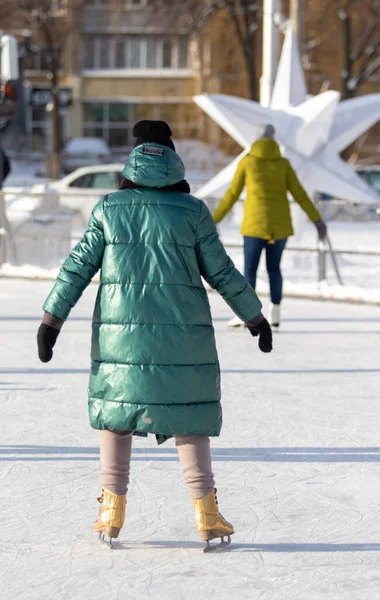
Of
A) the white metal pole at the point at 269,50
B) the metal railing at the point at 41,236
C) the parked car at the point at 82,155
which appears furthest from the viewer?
the parked car at the point at 82,155

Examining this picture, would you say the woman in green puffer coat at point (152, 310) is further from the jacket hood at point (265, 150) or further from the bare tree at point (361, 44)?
the bare tree at point (361, 44)

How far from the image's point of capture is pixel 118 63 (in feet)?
195

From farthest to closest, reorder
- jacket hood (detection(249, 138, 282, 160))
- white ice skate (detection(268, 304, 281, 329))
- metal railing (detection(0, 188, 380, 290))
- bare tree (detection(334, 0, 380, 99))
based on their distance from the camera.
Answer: bare tree (detection(334, 0, 380, 99)) → metal railing (detection(0, 188, 380, 290)) → white ice skate (detection(268, 304, 281, 329)) → jacket hood (detection(249, 138, 282, 160))

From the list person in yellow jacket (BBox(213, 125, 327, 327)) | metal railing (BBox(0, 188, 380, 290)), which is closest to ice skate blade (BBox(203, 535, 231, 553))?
person in yellow jacket (BBox(213, 125, 327, 327))

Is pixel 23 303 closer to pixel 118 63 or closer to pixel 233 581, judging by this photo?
pixel 233 581

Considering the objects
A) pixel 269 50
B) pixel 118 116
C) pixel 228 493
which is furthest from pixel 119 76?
pixel 228 493

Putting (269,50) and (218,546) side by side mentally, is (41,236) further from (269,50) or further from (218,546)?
(218,546)

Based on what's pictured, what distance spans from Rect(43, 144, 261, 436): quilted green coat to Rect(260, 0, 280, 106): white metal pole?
547 inches

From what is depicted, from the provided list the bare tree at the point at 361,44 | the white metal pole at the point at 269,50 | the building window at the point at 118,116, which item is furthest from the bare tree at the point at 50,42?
the white metal pole at the point at 269,50

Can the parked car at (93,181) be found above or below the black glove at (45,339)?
below

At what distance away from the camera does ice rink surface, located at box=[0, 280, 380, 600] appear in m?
4.17

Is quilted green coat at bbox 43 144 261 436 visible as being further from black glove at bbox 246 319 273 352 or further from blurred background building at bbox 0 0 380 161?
blurred background building at bbox 0 0 380 161

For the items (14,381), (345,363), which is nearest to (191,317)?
(14,381)

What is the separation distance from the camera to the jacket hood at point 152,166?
435cm
